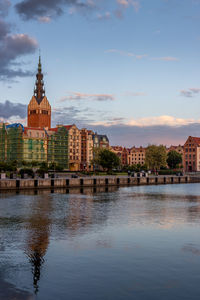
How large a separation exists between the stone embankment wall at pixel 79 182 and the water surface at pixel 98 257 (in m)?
36.8

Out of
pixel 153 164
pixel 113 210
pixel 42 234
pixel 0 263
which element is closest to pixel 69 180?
pixel 113 210

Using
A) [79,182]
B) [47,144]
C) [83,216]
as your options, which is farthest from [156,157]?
[83,216]

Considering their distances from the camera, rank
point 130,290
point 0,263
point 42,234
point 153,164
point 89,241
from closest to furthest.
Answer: point 130,290, point 0,263, point 89,241, point 42,234, point 153,164

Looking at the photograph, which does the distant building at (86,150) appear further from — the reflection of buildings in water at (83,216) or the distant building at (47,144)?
the reflection of buildings in water at (83,216)

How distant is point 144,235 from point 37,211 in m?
18.7

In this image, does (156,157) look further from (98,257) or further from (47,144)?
(98,257)

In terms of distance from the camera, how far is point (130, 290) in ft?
56.4

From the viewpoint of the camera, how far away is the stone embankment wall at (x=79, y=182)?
76869 mm

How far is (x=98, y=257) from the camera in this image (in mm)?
22875

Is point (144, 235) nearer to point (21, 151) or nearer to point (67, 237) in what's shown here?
point (67, 237)

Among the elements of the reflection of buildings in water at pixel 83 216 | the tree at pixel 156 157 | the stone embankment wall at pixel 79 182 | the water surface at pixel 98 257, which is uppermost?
the tree at pixel 156 157

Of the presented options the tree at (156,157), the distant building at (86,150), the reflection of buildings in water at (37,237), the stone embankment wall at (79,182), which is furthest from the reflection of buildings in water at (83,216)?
the distant building at (86,150)

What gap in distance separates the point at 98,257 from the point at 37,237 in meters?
7.45

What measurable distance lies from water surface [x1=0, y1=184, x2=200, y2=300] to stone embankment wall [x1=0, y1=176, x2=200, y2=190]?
3678 cm
